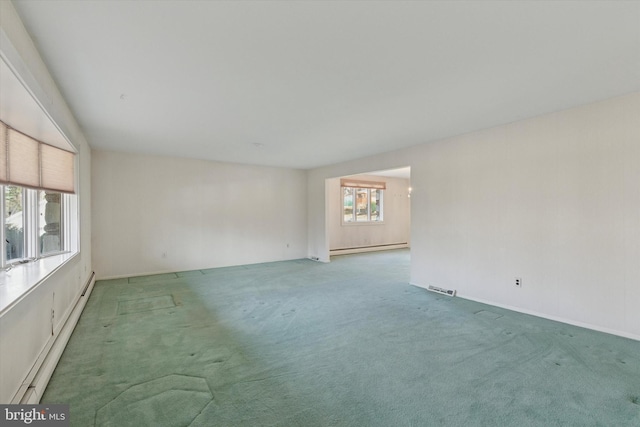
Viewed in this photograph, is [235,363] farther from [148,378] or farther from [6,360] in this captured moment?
[6,360]

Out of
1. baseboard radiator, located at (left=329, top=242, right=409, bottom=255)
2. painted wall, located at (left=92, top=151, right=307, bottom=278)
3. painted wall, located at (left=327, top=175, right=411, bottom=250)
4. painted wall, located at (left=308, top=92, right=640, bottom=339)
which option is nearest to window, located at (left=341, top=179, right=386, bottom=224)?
painted wall, located at (left=327, top=175, right=411, bottom=250)

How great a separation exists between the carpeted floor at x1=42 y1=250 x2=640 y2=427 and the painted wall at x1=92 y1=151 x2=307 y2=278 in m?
1.76

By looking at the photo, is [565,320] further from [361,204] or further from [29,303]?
[361,204]

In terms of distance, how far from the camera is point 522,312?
11.9ft

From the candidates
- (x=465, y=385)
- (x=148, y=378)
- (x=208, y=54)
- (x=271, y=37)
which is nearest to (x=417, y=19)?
(x=271, y=37)

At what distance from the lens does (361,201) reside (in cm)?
942

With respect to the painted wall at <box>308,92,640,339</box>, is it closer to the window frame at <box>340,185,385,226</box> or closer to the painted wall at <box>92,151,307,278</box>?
the painted wall at <box>92,151,307,278</box>

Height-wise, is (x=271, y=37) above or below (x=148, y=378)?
above

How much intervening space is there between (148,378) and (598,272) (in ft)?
14.4

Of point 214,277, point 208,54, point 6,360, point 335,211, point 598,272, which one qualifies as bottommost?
point 214,277

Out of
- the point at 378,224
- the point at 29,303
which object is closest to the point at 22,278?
the point at 29,303

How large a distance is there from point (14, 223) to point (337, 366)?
3.17m

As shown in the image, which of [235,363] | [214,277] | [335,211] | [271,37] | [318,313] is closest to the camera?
[271,37]

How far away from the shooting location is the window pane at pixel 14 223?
8.08ft
